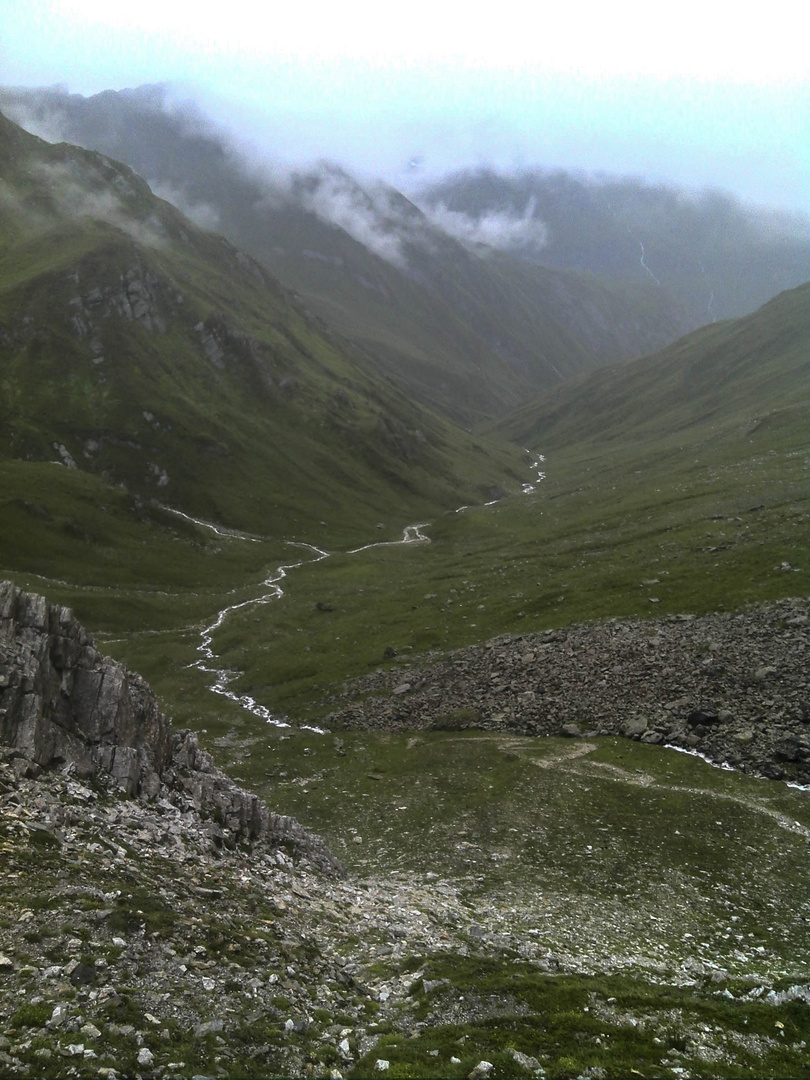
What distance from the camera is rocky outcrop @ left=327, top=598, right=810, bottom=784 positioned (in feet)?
165

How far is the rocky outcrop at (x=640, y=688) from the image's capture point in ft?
165

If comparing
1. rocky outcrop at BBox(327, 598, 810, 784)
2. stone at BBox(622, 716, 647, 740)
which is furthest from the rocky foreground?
stone at BBox(622, 716, 647, 740)

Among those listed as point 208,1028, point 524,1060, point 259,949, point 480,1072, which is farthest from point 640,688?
point 208,1028

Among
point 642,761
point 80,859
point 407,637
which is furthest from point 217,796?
point 407,637

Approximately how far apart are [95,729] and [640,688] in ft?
148

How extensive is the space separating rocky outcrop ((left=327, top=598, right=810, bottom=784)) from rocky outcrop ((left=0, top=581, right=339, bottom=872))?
30303mm

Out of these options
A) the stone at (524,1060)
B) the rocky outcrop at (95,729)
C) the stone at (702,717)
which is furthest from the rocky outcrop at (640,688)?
the stone at (524,1060)

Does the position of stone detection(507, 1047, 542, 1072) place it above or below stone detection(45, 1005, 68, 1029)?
below

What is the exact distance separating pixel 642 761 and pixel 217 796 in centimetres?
3109

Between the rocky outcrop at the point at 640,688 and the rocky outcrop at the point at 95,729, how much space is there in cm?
3030

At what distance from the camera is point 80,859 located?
21.7 metres

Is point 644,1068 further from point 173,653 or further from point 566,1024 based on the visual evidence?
point 173,653

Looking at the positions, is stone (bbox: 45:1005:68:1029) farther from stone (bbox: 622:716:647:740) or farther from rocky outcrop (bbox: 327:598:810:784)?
stone (bbox: 622:716:647:740)

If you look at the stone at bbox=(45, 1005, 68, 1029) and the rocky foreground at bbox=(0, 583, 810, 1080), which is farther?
the rocky foreground at bbox=(0, 583, 810, 1080)
